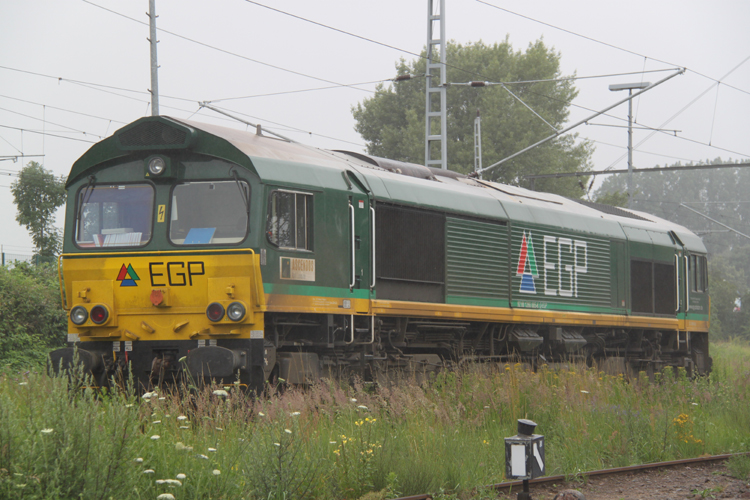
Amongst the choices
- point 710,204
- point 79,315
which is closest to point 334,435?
point 79,315

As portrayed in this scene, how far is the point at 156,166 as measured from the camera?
10.3 metres

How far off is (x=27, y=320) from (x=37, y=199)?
12378 millimetres

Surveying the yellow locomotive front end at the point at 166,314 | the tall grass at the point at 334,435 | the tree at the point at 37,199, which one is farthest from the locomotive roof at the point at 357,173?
the tree at the point at 37,199

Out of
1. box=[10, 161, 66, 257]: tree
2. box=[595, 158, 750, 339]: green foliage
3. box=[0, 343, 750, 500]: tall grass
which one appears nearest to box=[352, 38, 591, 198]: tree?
box=[10, 161, 66, 257]: tree

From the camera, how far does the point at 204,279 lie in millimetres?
9828

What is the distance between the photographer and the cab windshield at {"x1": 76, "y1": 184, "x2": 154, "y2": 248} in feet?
33.9

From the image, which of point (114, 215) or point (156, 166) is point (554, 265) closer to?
point (156, 166)

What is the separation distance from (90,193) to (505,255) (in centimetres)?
686

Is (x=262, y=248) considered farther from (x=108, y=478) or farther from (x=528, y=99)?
(x=528, y=99)

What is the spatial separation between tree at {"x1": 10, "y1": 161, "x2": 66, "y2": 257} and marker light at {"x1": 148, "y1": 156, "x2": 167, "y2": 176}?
809 inches

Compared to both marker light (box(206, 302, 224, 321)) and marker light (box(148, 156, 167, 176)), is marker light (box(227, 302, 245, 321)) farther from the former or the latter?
marker light (box(148, 156, 167, 176))

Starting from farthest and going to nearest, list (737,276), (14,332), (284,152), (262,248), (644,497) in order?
(737,276), (14,332), (284,152), (262,248), (644,497)

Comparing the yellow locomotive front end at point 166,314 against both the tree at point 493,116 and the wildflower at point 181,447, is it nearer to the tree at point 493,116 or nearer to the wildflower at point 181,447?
the wildflower at point 181,447

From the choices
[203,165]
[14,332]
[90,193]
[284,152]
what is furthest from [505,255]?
[14,332]
